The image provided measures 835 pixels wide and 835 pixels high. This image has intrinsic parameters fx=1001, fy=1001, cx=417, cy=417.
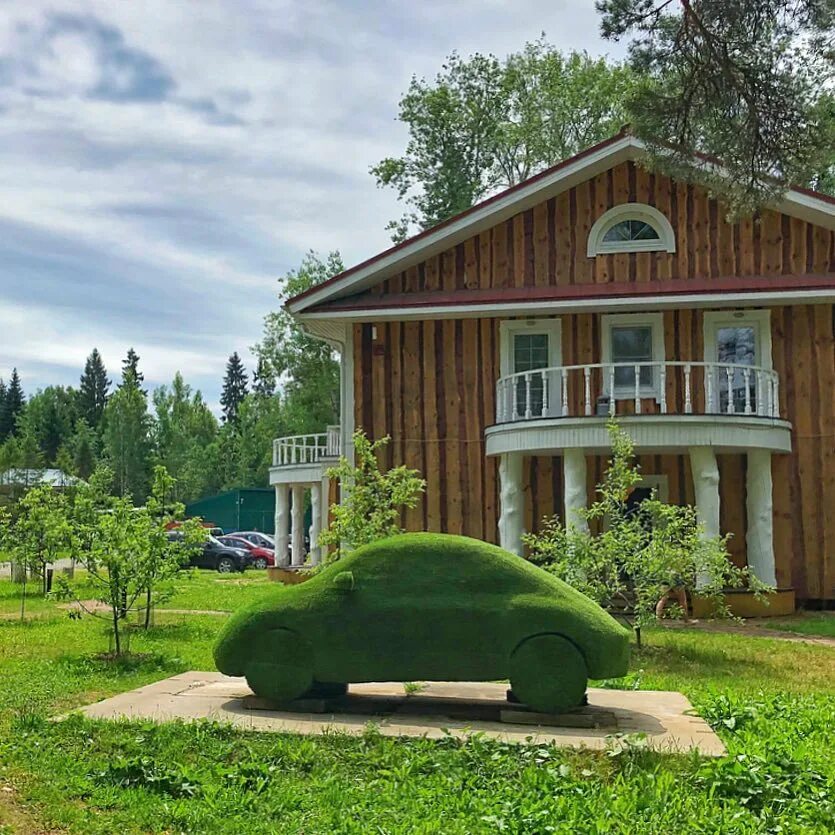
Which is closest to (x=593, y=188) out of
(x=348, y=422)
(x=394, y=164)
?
(x=348, y=422)

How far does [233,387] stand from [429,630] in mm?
117133

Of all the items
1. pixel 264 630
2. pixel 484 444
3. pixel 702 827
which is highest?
pixel 484 444

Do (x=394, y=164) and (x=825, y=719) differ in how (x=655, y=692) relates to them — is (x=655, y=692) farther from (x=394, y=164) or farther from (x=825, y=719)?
(x=394, y=164)

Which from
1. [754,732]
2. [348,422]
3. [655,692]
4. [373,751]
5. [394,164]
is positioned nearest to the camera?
[373,751]

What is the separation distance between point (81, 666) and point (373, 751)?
511 centimetres

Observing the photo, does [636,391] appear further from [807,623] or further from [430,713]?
[430,713]

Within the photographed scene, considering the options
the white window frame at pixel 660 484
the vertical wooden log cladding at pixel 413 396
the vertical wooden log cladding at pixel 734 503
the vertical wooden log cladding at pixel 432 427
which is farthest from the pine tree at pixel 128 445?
the vertical wooden log cladding at pixel 734 503

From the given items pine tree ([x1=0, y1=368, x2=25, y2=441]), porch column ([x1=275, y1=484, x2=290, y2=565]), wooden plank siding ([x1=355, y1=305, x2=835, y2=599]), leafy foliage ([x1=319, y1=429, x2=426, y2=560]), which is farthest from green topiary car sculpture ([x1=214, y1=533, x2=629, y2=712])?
pine tree ([x1=0, y1=368, x2=25, y2=441])

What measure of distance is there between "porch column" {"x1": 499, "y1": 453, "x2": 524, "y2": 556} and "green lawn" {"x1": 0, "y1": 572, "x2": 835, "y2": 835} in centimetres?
912

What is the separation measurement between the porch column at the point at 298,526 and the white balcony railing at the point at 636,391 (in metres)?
10.5

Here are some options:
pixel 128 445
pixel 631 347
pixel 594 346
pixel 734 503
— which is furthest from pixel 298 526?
pixel 128 445

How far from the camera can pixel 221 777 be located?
6391 millimetres

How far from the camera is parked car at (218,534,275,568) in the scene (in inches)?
1350

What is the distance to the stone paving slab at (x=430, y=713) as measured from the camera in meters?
7.27
